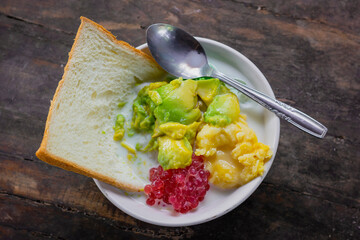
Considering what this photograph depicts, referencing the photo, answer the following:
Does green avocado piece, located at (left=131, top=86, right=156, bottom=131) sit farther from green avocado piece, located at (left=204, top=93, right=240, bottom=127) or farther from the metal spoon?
green avocado piece, located at (left=204, top=93, right=240, bottom=127)

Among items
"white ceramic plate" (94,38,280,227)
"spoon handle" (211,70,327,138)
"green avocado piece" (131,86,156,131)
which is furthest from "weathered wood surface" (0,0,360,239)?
"green avocado piece" (131,86,156,131)

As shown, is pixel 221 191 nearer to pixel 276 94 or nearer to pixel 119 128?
pixel 119 128

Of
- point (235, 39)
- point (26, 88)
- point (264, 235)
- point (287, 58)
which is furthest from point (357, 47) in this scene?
point (26, 88)

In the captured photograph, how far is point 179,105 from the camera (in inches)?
71.6

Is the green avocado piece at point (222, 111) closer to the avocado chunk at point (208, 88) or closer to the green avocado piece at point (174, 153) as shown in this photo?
the avocado chunk at point (208, 88)

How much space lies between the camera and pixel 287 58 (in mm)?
2316

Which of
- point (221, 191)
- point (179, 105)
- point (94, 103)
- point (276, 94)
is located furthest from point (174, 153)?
point (276, 94)

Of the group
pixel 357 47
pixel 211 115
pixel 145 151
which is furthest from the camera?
pixel 357 47

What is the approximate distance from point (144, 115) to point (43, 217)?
1.07 meters

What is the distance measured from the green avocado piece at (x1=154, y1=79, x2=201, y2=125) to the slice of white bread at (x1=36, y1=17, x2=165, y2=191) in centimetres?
30

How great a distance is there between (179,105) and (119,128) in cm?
41

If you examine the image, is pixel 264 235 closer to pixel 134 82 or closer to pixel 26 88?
pixel 134 82

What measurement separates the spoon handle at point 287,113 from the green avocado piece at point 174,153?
453 millimetres

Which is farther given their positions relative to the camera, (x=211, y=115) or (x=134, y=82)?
(x=134, y=82)
